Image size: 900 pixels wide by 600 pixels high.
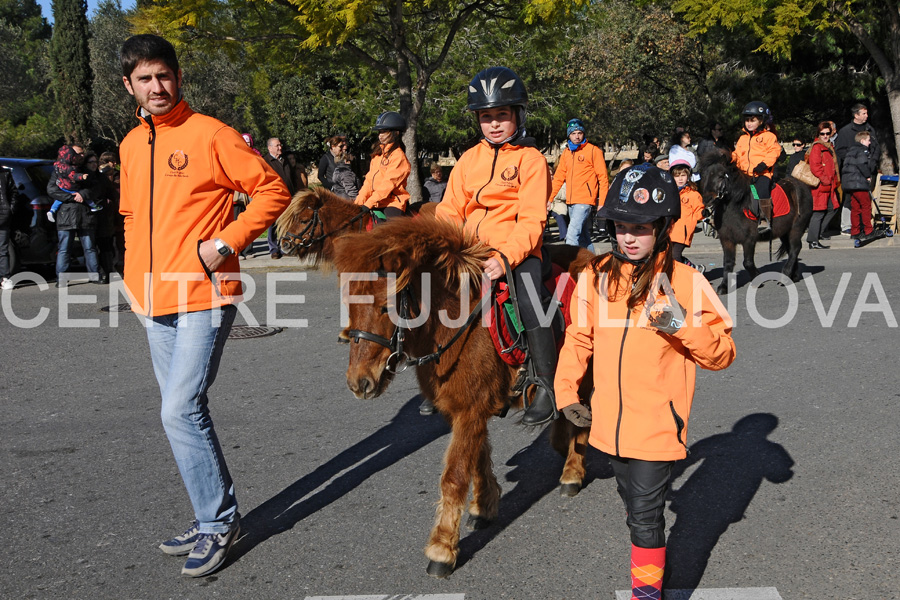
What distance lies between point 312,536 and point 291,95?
30.0m

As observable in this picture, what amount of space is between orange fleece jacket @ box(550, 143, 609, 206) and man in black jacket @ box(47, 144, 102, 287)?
7.23 meters

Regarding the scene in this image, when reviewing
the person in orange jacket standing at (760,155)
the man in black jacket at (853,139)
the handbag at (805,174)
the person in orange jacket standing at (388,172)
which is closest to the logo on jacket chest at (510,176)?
the person in orange jacket standing at (388,172)

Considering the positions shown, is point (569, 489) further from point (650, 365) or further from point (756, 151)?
point (756, 151)

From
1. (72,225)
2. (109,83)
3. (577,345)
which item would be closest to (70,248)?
(72,225)

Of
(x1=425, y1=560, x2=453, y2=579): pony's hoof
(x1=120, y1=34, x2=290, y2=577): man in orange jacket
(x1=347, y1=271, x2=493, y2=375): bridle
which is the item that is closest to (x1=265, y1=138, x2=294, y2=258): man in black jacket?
(x1=120, y1=34, x2=290, y2=577): man in orange jacket

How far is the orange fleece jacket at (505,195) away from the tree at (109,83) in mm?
40719

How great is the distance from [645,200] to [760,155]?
30.4 ft

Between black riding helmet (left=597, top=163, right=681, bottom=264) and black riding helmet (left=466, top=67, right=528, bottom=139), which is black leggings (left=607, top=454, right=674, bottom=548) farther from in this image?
black riding helmet (left=466, top=67, right=528, bottom=139)

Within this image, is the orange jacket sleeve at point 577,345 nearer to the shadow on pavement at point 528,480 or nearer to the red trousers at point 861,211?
the shadow on pavement at point 528,480

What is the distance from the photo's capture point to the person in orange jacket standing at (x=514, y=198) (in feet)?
13.5

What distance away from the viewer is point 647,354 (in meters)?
3.15

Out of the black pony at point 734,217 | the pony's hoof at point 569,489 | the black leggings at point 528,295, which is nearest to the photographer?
the black leggings at point 528,295

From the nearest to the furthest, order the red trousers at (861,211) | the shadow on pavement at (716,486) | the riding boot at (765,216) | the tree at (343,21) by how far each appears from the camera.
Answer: the shadow on pavement at (716,486) → the riding boot at (765,216) → the tree at (343,21) → the red trousers at (861,211)

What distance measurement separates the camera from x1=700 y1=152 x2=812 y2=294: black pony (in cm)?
1092
